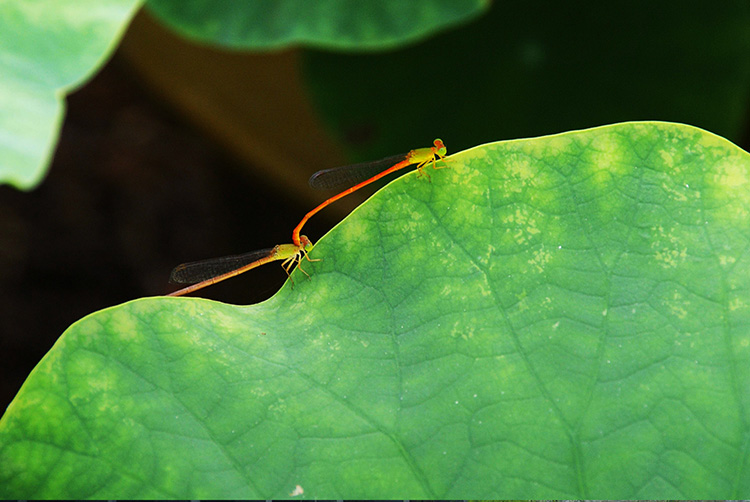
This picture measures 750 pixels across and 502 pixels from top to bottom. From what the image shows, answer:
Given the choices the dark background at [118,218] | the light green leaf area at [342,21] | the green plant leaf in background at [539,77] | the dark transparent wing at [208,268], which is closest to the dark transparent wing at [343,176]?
the dark transparent wing at [208,268]

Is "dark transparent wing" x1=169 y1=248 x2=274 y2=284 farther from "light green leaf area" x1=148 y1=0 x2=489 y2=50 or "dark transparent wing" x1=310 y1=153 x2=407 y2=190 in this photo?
"light green leaf area" x1=148 y1=0 x2=489 y2=50

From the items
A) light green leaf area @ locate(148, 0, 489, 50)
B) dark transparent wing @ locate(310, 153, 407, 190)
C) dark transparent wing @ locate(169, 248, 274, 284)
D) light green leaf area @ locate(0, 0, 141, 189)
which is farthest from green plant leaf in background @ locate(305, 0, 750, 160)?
light green leaf area @ locate(0, 0, 141, 189)

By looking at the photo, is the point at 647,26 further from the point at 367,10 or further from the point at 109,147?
the point at 109,147

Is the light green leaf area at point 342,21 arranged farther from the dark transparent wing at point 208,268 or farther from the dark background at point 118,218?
the dark background at point 118,218

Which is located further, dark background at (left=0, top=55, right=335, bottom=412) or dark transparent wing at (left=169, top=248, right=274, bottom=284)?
dark background at (left=0, top=55, right=335, bottom=412)

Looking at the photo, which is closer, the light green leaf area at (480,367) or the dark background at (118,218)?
the light green leaf area at (480,367)

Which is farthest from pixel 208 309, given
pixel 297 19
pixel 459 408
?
pixel 297 19

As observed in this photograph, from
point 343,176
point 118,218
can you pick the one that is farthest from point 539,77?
point 118,218
